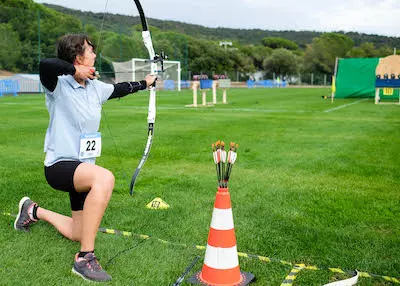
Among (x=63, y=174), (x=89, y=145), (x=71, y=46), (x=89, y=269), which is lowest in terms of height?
(x=89, y=269)

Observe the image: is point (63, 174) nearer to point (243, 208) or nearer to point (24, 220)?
point (24, 220)

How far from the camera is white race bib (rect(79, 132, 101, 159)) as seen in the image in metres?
3.30

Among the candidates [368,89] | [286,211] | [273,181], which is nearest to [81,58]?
[286,211]

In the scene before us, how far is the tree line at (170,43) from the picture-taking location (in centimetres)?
1527

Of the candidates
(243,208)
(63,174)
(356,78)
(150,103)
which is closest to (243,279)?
(63,174)

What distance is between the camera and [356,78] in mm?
27391

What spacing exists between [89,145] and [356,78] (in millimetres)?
26031

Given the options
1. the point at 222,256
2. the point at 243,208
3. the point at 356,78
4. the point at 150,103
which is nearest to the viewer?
the point at 222,256

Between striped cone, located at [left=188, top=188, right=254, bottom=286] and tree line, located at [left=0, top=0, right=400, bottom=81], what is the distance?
68.2 inches

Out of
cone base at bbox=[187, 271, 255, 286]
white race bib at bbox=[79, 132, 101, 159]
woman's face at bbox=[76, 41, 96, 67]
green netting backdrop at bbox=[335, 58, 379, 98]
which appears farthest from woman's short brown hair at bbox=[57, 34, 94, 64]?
green netting backdrop at bbox=[335, 58, 379, 98]

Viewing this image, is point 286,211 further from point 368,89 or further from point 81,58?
point 368,89

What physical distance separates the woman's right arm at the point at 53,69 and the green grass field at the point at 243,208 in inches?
48.2

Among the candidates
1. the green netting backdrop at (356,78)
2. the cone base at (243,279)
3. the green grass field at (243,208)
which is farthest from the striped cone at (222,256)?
the green netting backdrop at (356,78)

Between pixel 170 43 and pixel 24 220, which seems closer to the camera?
pixel 24 220
